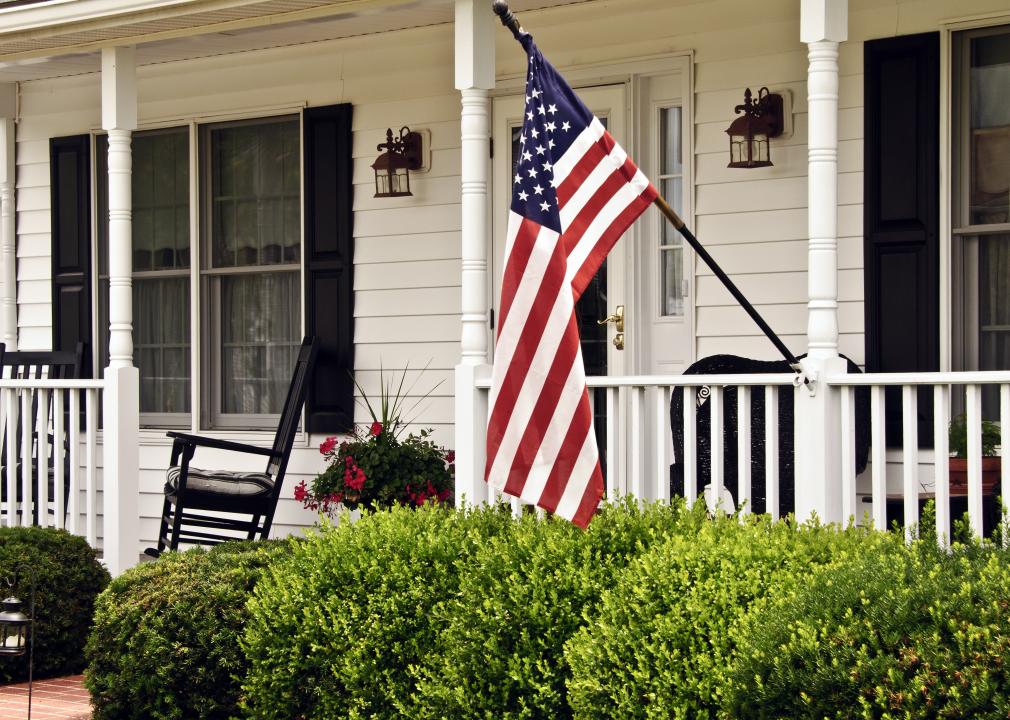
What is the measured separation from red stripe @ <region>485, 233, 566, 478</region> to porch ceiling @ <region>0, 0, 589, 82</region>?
239 cm

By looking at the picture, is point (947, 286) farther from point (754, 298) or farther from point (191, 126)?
point (191, 126)

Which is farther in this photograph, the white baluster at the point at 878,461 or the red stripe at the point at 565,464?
the white baluster at the point at 878,461

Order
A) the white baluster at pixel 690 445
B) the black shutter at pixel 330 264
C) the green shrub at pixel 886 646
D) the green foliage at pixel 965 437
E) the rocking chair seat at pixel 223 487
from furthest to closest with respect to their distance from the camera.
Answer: the black shutter at pixel 330 264
the rocking chair seat at pixel 223 487
the green foliage at pixel 965 437
the white baluster at pixel 690 445
the green shrub at pixel 886 646

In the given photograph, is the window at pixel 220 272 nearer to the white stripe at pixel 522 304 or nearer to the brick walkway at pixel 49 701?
the brick walkway at pixel 49 701

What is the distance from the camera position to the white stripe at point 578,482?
14.1ft

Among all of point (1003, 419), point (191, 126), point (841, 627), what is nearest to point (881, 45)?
point (1003, 419)

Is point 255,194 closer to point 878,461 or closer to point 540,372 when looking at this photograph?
point 540,372

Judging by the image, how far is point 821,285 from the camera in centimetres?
523

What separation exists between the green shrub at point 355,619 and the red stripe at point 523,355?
1.62 feet

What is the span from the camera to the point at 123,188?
23.4 ft

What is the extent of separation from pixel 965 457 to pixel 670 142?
2.28m

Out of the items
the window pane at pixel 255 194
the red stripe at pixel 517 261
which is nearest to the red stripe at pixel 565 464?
the red stripe at pixel 517 261

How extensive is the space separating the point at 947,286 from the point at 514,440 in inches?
105

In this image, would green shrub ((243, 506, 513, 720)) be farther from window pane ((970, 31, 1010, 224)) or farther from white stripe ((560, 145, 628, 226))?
window pane ((970, 31, 1010, 224))
